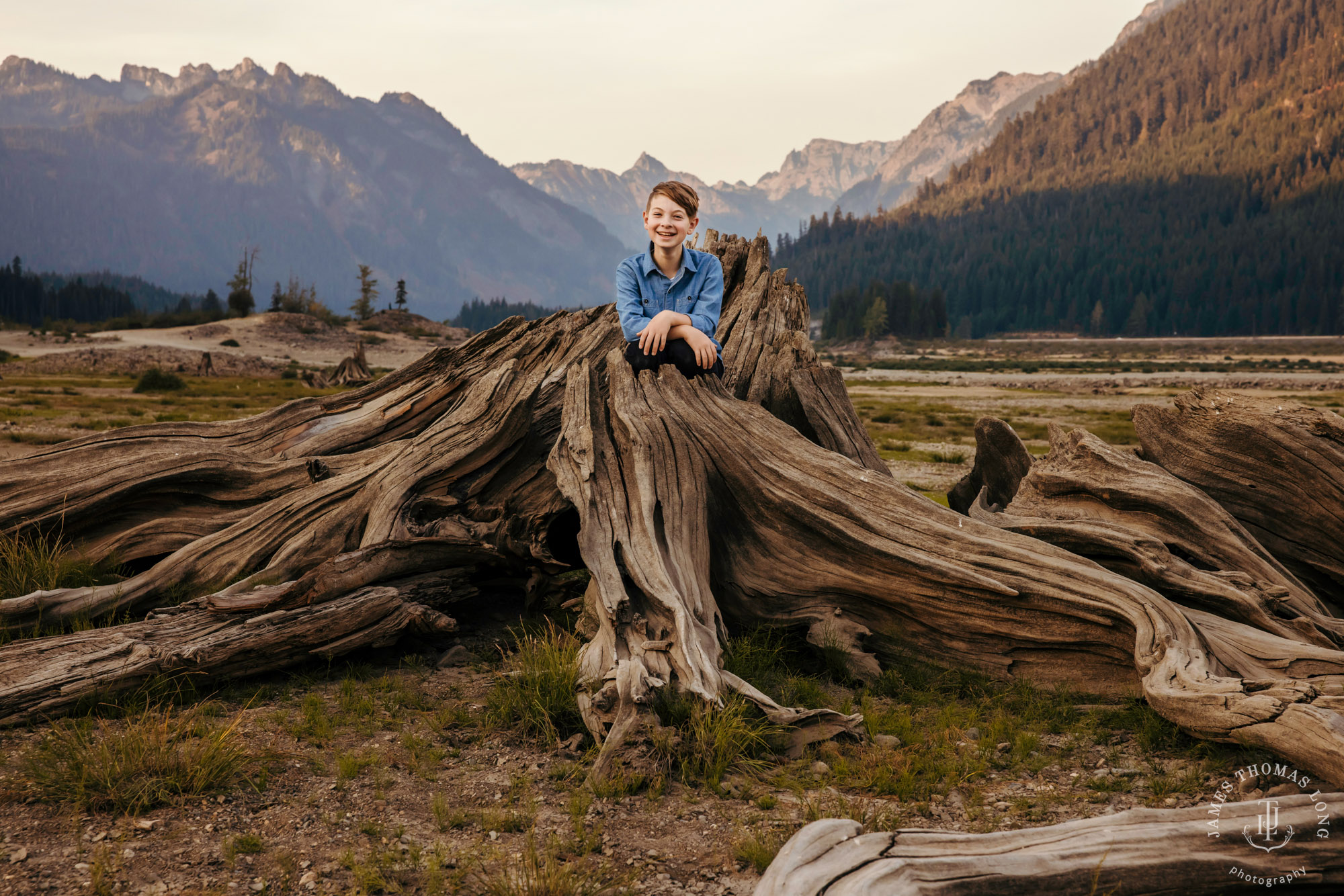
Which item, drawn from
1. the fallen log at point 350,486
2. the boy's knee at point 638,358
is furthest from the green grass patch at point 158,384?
the boy's knee at point 638,358

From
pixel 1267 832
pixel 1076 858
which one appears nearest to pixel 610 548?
pixel 1076 858

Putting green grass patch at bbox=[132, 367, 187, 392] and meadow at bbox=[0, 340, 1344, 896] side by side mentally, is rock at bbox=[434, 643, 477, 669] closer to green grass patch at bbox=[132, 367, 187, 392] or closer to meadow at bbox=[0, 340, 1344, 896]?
meadow at bbox=[0, 340, 1344, 896]

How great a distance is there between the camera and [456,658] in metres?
6.57

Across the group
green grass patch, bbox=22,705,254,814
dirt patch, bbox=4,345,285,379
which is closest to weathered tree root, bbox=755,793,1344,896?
green grass patch, bbox=22,705,254,814

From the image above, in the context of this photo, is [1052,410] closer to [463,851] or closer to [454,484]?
[454,484]

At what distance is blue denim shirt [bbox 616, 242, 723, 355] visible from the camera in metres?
7.00

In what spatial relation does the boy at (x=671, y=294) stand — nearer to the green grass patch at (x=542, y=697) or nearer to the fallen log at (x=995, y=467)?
the green grass patch at (x=542, y=697)

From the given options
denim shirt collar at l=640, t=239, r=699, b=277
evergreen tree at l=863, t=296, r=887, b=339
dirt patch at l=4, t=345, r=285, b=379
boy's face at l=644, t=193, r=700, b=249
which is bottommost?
dirt patch at l=4, t=345, r=285, b=379

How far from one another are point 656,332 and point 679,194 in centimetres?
117

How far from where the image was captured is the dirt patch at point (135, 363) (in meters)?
46.0

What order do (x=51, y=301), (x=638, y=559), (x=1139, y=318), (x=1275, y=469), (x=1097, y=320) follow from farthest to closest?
1. (x=1097, y=320)
2. (x=1139, y=318)
3. (x=51, y=301)
4. (x=1275, y=469)
5. (x=638, y=559)

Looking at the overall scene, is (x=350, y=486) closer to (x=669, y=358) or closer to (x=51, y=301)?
(x=669, y=358)

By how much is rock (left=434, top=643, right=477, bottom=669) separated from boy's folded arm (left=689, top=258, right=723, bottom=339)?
10.8 ft

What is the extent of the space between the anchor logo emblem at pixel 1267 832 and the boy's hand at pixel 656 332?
4.86m
